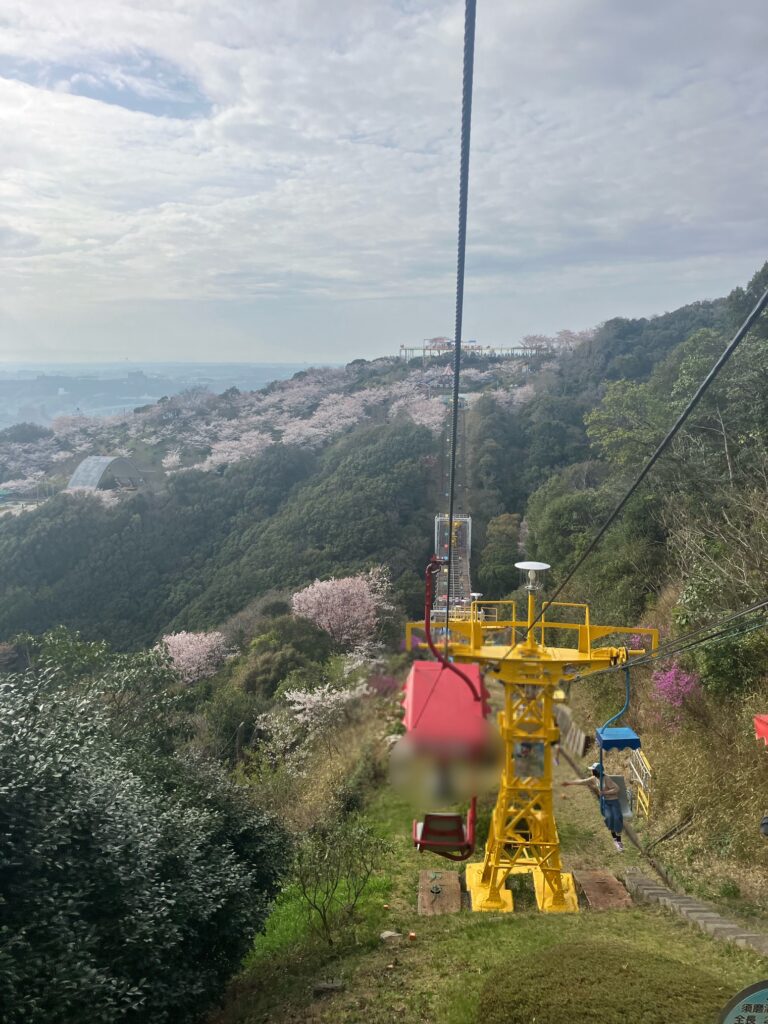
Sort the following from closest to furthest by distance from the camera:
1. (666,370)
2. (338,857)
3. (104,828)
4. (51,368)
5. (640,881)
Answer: (104,828) → (338,857) → (640,881) → (666,370) → (51,368)

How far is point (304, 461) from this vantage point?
37750mm

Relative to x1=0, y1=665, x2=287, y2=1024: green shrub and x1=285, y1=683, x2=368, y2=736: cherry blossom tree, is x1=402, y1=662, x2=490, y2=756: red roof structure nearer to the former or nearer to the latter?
x1=0, y1=665, x2=287, y2=1024: green shrub

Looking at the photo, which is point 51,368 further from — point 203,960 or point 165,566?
point 203,960

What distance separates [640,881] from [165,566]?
24609 mm

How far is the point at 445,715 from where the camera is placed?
11.0 feet

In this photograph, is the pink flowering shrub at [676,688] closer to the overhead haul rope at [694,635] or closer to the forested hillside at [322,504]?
the overhead haul rope at [694,635]

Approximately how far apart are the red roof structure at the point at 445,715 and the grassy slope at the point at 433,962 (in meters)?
3.35

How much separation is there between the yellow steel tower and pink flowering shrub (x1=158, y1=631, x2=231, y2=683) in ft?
50.0

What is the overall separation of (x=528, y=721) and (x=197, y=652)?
17741 millimetres

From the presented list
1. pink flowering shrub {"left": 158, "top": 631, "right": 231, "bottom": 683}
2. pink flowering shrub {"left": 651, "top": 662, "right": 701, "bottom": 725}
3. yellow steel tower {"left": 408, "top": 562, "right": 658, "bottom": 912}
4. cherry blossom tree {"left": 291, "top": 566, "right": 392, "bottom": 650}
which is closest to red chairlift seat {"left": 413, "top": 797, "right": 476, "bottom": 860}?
yellow steel tower {"left": 408, "top": 562, "right": 658, "bottom": 912}

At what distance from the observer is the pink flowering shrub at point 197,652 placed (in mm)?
22156

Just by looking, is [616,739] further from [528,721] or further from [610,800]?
[528,721]

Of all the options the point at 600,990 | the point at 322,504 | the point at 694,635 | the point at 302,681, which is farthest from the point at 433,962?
the point at 322,504

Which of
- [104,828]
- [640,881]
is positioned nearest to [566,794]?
[640,881]
